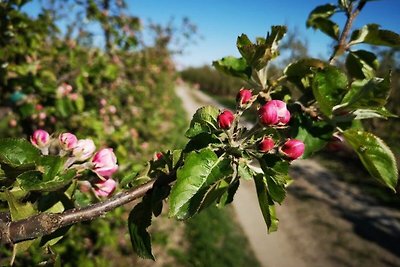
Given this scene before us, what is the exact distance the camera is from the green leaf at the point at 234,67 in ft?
3.92

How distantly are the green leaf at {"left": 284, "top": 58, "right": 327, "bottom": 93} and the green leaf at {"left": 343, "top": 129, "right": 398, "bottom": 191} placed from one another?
22cm

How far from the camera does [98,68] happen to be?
9.28 ft

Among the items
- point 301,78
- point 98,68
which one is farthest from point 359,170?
point 301,78

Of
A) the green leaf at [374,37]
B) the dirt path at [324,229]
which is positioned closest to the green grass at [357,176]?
the dirt path at [324,229]

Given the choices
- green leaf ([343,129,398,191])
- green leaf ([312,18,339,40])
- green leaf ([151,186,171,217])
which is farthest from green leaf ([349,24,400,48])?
green leaf ([151,186,171,217])

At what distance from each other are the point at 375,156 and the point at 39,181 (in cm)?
92

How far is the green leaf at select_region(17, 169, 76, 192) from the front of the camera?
0.80 meters

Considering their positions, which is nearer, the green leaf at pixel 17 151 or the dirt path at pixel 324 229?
the green leaf at pixel 17 151

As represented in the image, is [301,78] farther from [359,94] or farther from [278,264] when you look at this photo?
[278,264]

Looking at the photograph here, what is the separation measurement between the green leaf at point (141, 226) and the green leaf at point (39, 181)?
0.20m

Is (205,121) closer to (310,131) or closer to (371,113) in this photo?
(310,131)

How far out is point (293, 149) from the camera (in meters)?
0.86

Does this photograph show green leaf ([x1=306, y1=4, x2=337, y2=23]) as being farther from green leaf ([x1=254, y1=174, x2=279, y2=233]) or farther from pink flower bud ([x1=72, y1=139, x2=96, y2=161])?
pink flower bud ([x1=72, y1=139, x2=96, y2=161])

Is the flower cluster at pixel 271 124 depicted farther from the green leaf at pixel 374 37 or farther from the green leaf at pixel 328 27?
the green leaf at pixel 328 27
